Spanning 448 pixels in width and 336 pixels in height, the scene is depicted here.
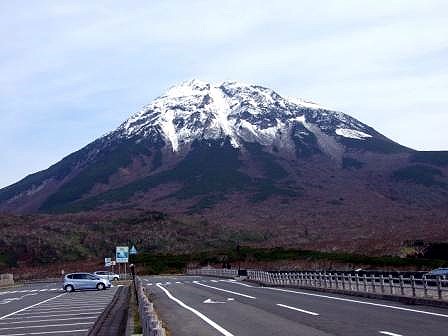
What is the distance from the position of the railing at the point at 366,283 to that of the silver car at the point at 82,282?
10339 millimetres

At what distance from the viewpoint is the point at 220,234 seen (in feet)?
403

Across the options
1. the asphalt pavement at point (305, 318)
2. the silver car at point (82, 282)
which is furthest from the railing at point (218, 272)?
the asphalt pavement at point (305, 318)

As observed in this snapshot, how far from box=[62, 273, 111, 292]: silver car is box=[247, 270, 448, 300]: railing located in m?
10.3

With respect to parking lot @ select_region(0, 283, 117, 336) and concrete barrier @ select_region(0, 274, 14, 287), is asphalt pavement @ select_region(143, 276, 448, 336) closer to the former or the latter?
parking lot @ select_region(0, 283, 117, 336)

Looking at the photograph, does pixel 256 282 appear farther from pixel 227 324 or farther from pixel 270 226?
pixel 270 226

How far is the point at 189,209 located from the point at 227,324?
5696 inches

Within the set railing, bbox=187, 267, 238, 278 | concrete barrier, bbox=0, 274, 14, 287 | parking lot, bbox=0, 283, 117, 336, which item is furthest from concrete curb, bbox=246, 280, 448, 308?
concrete barrier, bbox=0, 274, 14, 287

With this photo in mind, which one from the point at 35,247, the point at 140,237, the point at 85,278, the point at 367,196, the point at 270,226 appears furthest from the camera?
the point at 367,196

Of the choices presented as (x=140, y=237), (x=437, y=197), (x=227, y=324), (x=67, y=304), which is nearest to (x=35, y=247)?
(x=140, y=237)

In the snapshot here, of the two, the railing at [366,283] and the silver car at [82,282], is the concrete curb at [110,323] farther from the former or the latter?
the silver car at [82,282]

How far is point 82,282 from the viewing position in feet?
158

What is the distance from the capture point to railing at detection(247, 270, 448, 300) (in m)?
23.8

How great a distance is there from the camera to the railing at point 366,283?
2377cm

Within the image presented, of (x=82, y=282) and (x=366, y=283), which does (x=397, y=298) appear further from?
(x=82, y=282)
